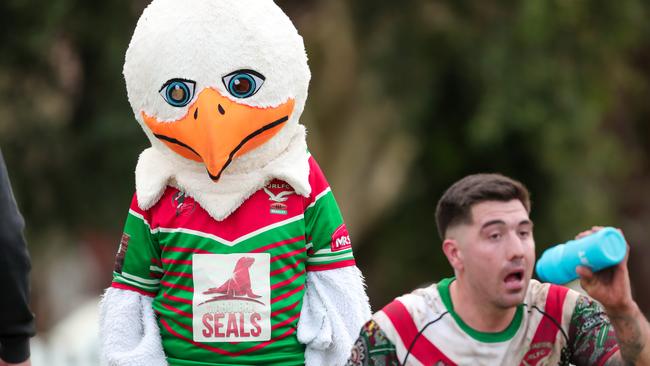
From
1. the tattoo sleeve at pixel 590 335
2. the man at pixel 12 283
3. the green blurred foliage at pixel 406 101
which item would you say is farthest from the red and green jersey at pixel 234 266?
the green blurred foliage at pixel 406 101

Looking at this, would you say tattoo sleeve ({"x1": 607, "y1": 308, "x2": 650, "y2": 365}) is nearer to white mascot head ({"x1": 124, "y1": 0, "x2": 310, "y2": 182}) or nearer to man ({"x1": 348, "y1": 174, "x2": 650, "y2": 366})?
man ({"x1": 348, "y1": 174, "x2": 650, "y2": 366})

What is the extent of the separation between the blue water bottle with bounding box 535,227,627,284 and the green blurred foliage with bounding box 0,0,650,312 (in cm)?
788

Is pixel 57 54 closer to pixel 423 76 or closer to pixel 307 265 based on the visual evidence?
pixel 423 76

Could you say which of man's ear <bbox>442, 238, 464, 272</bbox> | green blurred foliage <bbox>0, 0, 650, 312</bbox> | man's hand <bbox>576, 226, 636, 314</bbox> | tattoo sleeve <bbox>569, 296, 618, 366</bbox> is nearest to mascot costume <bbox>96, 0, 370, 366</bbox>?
man's ear <bbox>442, 238, 464, 272</bbox>

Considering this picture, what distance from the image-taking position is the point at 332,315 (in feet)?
18.2

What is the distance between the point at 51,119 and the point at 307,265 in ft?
29.9

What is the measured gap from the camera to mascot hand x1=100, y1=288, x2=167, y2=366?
18.0 feet

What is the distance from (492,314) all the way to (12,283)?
1.60 metres

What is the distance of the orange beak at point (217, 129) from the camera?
17.6ft

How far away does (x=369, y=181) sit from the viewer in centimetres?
1527

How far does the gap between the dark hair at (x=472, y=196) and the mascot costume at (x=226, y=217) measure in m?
0.52

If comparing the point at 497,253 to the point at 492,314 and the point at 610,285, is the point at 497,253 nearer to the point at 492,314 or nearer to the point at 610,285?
the point at 492,314

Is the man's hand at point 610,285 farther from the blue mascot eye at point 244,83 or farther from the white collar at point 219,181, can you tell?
the blue mascot eye at point 244,83

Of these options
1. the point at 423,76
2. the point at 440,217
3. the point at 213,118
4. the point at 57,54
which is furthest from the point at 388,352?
the point at 57,54
